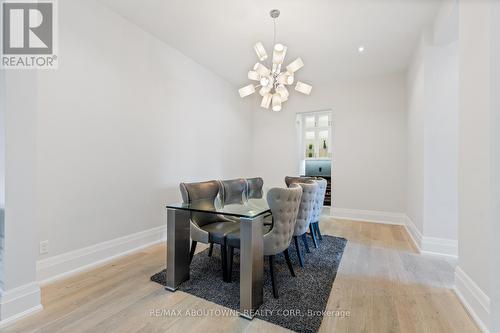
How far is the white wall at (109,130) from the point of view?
223 cm

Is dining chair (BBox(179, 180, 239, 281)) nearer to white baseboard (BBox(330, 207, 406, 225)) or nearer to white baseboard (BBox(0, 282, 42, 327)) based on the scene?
white baseboard (BBox(0, 282, 42, 327))

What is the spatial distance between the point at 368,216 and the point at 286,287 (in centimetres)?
336

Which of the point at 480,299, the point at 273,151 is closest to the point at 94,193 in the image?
the point at 480,299

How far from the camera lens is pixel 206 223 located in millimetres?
2490

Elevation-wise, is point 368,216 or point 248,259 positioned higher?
point 248,259

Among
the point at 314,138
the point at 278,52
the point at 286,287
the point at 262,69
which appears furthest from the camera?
the point at 314,138

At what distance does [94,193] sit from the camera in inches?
100

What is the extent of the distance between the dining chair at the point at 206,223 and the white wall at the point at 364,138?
3.24 meters

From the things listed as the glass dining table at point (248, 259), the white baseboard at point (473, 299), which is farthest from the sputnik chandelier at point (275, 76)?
the white baseboard at point (473, 299)

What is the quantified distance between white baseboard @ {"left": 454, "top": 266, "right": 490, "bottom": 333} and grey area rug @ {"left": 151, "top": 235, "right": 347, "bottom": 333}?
1.00 metres

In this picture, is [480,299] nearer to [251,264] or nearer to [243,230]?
[251,264]

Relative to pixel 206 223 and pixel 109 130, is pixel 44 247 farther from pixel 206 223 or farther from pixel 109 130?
pixel 206 223

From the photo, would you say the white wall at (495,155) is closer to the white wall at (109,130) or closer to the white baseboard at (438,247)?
the white baseboard at (438,247)

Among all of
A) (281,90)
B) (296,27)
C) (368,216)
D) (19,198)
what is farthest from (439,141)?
(19,198)
